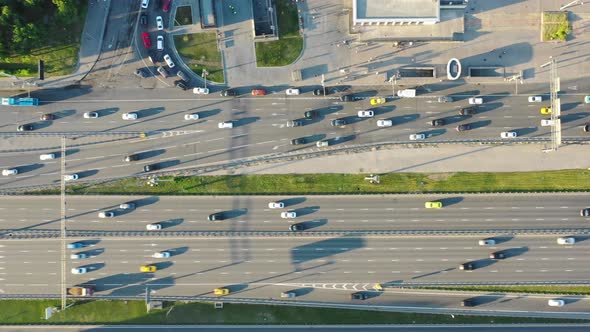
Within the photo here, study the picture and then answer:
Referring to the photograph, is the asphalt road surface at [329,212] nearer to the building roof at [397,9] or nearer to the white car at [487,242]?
the white car at [487,242]

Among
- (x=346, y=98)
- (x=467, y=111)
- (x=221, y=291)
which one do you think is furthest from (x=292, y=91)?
(x=221, y=291)

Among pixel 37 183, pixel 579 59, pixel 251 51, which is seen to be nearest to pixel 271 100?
pixel 251 51

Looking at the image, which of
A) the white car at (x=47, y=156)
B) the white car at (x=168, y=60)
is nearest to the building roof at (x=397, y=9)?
the white car at (x=168, y=60)

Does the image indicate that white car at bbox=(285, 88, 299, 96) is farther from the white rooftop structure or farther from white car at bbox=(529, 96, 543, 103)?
white car at bbox=(529, 96, 543, 103)

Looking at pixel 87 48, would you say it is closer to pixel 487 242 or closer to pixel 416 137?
pixel 416 137

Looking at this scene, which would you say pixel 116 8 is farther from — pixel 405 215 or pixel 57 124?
pixel 405 215
